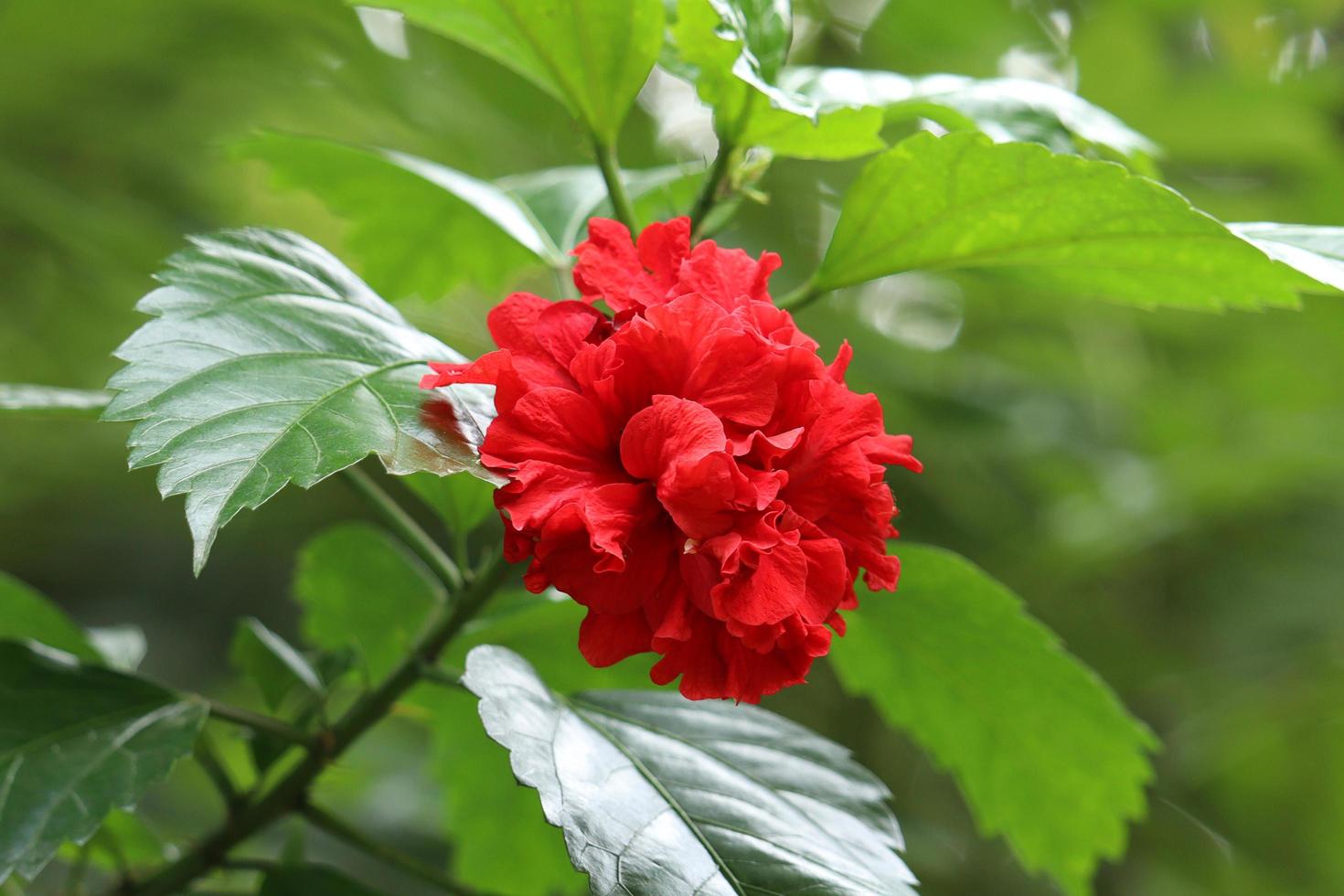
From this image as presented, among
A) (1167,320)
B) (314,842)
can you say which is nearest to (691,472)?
(314,842)

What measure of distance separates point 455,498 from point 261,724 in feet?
0.63

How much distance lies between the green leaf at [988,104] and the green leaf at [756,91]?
0.13ft

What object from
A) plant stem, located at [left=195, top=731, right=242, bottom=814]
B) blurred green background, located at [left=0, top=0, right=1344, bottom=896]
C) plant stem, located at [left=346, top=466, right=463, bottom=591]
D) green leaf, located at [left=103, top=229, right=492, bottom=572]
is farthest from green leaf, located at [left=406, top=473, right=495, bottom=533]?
blurred green background, located at [left=0, top=0, right=1344, bottom=896]

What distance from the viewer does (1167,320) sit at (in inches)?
80.7

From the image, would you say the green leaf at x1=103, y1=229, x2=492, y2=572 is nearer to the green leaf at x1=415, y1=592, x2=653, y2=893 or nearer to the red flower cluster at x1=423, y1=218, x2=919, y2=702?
the red flower cluster at x1=423, y1=218, x2=919, y2=702

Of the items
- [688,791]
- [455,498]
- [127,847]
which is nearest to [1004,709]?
[688,791]

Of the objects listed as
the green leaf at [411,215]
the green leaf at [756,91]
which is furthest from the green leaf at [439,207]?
the green leaf at [756,91]

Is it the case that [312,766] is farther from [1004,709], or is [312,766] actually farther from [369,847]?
[1004,709]

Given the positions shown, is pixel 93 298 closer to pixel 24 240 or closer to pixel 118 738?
pixel 24 240

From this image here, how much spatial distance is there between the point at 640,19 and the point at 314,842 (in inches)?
48.5

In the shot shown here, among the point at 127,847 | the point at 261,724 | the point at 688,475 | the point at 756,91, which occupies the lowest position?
the point at 127,847

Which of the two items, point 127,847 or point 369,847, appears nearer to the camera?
point 369,847

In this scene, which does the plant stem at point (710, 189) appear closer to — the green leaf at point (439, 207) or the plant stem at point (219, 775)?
the green leaf at point (439, 207)

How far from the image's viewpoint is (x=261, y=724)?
0.76 meters
